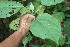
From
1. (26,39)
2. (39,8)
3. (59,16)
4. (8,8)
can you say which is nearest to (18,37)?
(26,39)

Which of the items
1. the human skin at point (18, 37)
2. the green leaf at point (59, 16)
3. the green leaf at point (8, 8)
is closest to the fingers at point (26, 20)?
the human skin at point (18, 37)

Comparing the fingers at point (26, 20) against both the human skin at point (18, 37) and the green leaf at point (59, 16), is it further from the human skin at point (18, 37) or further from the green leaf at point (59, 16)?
the green leaf at point (59, 16)

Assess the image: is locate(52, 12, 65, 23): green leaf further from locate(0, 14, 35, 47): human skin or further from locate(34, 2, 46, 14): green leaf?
locate(0, 14, 35, 47): human skin

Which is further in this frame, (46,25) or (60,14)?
(60,14)

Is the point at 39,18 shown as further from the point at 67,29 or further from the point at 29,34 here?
the point at 67,29

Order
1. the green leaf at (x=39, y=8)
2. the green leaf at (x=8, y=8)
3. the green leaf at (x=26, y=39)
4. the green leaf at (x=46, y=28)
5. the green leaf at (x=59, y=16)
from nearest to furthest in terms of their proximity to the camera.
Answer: the green leaf at (x=46, y=28), the green leaf at (x=8, y=8), the green leaf at (x=26, y=39), the green leaf at (x=39, y=8), the green leaf at (x=59, y=16)

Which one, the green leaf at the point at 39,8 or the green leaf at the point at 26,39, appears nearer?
the green leaf at the point at 26,39

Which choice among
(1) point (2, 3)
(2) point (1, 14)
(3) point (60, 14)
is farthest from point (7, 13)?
(3) point (60, 14)

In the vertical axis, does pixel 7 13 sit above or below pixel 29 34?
above
